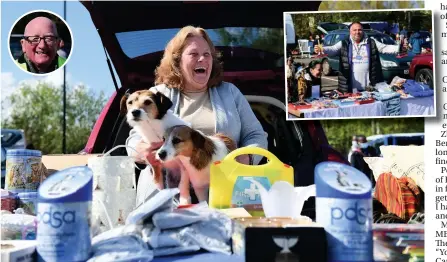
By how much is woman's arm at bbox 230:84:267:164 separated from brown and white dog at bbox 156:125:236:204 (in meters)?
0.19

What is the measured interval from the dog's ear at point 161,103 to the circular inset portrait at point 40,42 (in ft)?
3.65

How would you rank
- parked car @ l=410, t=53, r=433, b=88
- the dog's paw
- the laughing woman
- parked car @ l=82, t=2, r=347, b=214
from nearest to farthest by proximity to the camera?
the dog's paw
the laughing woman
parked car @ l=82, t=2, r=347, b=214
parked car @ l=410, t=53, r=433, b=88

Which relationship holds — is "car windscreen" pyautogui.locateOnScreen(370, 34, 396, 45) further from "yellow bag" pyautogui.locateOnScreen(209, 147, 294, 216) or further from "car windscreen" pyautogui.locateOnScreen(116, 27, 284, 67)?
"yellow bag" pyautogui.locateOnScreen(209, 147, 294, 216)

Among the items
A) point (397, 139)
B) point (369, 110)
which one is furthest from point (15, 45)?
point (397, 139)

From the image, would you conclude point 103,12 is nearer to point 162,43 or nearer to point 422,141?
point 162,43

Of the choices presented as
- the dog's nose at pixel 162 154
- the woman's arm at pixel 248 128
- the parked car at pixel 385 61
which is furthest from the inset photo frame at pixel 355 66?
the dog's nose at pixel 162 154

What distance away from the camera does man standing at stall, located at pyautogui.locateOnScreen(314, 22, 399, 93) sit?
2.81 m

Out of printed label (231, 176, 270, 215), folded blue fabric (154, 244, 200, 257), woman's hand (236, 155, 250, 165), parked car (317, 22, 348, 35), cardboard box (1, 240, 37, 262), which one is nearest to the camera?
cardboard box (1, 240, 37, 262)

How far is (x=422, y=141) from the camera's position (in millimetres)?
2830

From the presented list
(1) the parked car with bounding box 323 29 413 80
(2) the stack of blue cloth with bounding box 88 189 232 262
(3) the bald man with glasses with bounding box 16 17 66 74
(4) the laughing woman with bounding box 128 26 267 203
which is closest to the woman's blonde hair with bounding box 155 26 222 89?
(4) the laughing woman with bounding box 128 26 267 203

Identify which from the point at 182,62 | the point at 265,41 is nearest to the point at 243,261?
the point at 182,62

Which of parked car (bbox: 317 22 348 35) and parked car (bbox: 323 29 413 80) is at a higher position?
parked car (bbox: 317 22 348 35)

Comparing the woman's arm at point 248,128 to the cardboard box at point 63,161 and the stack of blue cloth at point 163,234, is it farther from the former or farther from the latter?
the stack of blue cloth at point 163,234

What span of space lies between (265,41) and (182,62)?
0.73m
